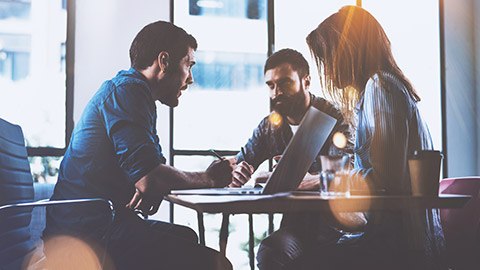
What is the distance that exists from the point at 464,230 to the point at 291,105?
1435 millimetres

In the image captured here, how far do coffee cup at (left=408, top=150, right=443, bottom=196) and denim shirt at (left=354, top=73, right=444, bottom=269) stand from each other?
9 centimetres

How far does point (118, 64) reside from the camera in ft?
12.6

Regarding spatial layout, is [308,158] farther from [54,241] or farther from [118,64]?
[118,64]

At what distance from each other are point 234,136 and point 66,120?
4.63 ft

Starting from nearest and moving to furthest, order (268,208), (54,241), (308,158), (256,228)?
(268,208)
(308,158)
(54,241)
(256,228)

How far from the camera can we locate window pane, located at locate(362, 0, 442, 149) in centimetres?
457

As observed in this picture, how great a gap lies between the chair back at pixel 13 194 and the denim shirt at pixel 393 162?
1.28 metres

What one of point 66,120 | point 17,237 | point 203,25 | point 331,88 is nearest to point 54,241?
point 17,237

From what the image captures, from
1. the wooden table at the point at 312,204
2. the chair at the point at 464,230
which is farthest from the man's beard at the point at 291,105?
the wooden table at the point at 312,204

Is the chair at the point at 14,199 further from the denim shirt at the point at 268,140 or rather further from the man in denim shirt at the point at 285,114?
the denim shirt at the point at 268,140

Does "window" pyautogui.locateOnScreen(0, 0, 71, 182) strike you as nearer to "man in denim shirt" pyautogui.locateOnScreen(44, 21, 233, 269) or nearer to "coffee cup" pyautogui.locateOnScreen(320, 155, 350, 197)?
"man in denim shirt" pyautogui.locateOnScreen(44, 21, 233, 269)

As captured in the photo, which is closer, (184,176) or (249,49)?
(184,176)

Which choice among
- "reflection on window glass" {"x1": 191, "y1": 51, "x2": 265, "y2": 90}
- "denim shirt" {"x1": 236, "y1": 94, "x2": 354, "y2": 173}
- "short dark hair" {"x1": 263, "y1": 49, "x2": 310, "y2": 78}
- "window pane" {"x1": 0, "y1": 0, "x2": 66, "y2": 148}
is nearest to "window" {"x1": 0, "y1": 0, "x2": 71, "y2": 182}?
"window pane" {"x1": 0, "y1": 0, "x2": 66, "y2": 148}

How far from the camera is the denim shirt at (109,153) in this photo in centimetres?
176
